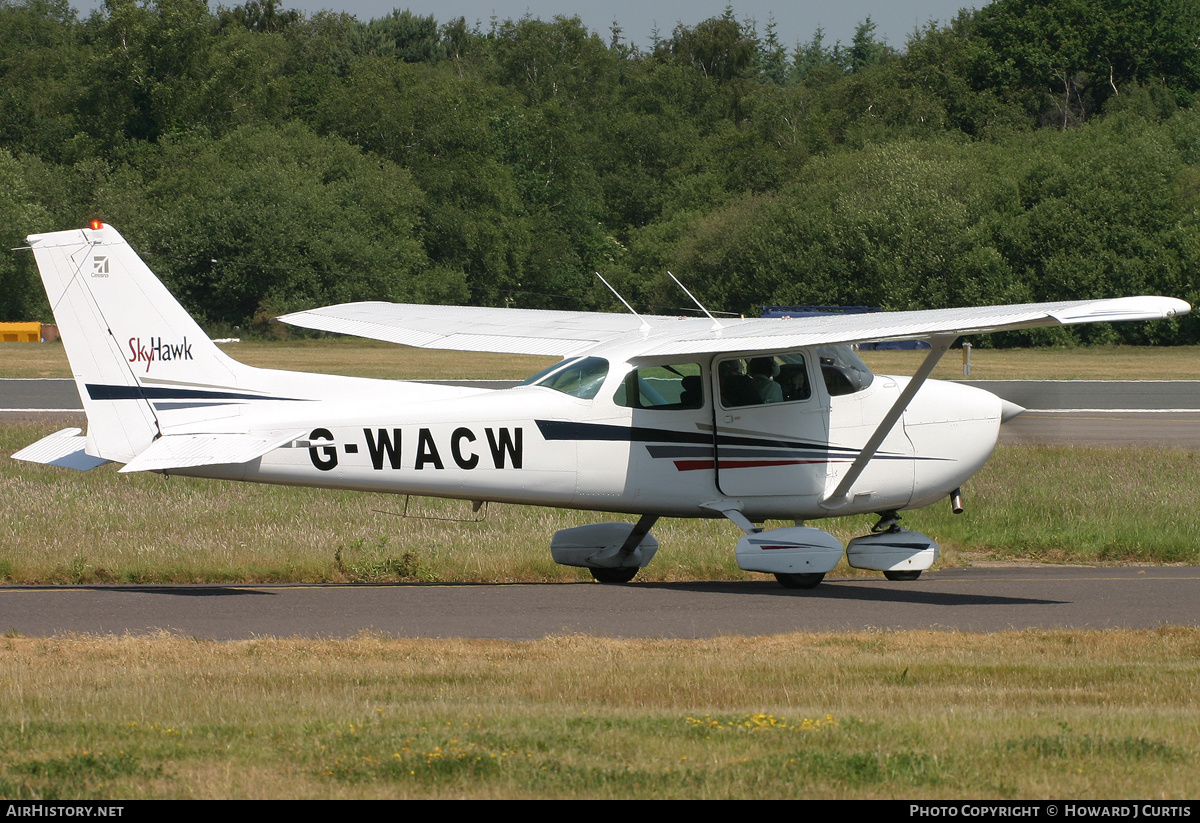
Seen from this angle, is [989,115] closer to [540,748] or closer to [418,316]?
[418,316]

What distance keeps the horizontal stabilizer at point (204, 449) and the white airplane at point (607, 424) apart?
0.07 feet

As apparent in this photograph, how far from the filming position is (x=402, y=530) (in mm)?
15164

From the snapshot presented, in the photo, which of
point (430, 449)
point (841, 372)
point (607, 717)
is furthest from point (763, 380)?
point (607, 717)

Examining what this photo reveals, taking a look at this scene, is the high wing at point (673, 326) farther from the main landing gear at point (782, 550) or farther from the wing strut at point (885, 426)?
the main landing gear at point (782, 550)

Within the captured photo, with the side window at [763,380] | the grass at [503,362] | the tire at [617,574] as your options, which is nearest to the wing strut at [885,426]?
the side window at [763,380]

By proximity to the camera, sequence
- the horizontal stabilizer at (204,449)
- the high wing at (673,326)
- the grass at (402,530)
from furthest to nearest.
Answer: the grass at (402,530)
the horizontal stabilizer at (204,449)
the high wing at (673,326)

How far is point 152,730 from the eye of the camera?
638cm

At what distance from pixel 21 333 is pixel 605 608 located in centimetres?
4952

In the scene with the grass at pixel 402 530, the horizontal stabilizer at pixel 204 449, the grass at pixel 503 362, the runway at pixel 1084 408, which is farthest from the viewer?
the grass at pixel 503 362

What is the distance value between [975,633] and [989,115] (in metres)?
73.3

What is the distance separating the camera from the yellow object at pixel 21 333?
2153 inches

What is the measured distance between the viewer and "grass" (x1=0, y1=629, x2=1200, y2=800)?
549 cm

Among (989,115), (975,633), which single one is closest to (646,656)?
(975,633)

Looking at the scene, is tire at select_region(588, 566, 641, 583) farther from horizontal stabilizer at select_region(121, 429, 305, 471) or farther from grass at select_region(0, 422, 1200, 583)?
horizontal stabilizer at select_region(121, 429, 305, 471)
